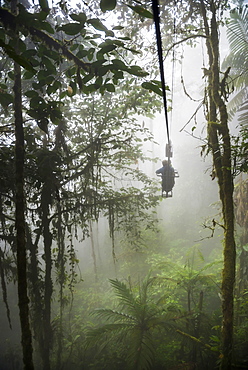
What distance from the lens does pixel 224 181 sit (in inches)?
119

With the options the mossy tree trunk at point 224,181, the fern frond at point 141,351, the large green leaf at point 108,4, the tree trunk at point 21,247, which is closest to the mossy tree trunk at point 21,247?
the tree trunk at point 21,247

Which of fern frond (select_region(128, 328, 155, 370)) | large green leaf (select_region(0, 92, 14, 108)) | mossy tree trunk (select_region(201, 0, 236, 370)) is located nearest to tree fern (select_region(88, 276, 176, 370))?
fern frond (select_region(128, 328, 155, 370))

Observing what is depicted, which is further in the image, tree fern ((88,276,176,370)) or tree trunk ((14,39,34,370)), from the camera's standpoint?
tree fern ((88,276,176,370))

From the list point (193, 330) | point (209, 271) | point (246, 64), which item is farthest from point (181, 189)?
point (193, 330)

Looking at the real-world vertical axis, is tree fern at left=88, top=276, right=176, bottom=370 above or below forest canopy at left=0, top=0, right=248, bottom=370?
below

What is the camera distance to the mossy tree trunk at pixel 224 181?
9.55 feet

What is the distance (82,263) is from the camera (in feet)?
60.0

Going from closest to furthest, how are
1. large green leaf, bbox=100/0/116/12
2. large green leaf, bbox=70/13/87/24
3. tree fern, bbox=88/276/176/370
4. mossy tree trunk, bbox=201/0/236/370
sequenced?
large green leaf, bbox=100/0/116/12 < large green leaf, bbox=70/13/87/24 < mossy tree trunk, bbox=201/0/236/370 < tree fern, bbox=88/276/176/370

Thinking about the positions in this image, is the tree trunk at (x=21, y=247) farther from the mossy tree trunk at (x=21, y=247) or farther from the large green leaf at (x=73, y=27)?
the large green leaf at (x=73, y=27)

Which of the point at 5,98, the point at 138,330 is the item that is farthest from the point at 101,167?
the point at 138,330

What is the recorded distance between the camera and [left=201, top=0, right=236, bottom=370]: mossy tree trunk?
9.55 feet

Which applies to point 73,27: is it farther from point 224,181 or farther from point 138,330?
point 138,330

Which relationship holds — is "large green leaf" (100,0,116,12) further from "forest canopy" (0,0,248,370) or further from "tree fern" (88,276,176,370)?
"tree fern" (88,276,176,370)

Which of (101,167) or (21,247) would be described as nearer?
(21,247)
